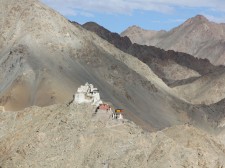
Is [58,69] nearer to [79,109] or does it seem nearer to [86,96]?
[86,96]

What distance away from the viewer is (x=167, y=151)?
5044cm

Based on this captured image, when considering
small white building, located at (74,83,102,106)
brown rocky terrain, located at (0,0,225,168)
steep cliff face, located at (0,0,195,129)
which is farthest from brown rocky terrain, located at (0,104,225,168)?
Answer: steep cliff face, located at (0,0,195,129)

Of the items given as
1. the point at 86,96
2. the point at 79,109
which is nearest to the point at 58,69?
the point at 86,96

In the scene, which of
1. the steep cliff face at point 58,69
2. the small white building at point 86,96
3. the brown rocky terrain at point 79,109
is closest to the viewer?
the brown rocky terrain at point 79,109

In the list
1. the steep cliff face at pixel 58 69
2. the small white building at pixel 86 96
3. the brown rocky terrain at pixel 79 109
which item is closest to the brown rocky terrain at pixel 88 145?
the brown rocky terrain at pixel 79 109

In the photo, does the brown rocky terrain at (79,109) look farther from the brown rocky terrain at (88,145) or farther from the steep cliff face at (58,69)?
the steep cliff face at (58,69)

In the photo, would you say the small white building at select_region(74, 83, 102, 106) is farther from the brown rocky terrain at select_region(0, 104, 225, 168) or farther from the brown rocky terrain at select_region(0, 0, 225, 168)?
the brown rocky terrain at select_region(0, 104, 225, 168)

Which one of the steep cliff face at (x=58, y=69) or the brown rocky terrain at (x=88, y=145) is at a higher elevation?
the steep cliff face at (x=58, y=69)

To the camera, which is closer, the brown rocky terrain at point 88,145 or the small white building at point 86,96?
the brown rocky terrain at point 88,145

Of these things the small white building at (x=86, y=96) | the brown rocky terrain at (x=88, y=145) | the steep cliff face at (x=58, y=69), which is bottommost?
the brown rocky terrain at (x=88, y=145)

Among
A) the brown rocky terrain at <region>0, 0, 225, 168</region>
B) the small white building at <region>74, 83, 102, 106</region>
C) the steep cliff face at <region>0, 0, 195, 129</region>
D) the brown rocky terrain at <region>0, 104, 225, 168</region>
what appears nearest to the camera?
the brown rocky terrain at <region>0, 104, 225, 168</region>

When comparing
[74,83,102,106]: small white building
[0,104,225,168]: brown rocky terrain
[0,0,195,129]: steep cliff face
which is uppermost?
[0,0,195,129]: steep cliff face

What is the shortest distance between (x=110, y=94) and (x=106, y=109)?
86.4m

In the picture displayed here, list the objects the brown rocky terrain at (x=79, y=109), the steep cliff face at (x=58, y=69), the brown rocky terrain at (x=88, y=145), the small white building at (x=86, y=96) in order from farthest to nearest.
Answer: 1. the steep cliff face at (x=58, y=69)
2. the small white building at (x=86, y=96)
3. the brown rocky terrain at (x=79, y=109)
4. the brown rocky terrain at (x=88, y=145)
